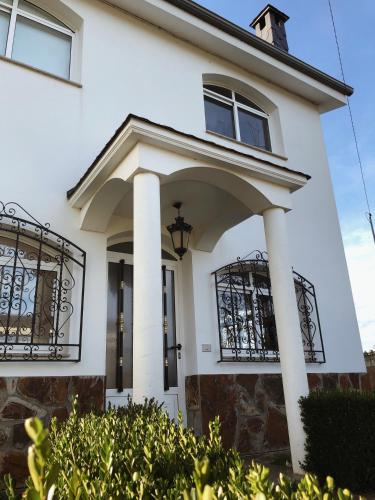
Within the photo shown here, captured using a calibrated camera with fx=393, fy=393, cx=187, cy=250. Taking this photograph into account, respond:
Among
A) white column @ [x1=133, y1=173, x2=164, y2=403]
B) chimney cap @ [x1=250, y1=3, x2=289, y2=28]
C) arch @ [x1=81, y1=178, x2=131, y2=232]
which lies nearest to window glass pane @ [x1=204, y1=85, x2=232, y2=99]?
chimney cap @ [x1=250, y1=3, x2=289, y2=28]

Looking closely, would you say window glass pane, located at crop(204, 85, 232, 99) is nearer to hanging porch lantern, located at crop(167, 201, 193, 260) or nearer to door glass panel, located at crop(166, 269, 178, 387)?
hanging porch lantern, located at crop(167, 201, 193, 260)

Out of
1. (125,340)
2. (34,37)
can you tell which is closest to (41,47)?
(34,37)

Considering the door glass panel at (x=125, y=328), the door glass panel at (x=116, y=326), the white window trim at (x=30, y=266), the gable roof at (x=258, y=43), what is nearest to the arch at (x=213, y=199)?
the door glass panel at (x=125, y=328)

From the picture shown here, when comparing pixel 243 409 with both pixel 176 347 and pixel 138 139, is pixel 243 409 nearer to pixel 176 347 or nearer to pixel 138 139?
pixel 176 347

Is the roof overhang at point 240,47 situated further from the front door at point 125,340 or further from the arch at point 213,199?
the front door at point 125,340

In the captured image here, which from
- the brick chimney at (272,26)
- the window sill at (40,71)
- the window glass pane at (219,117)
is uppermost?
the brick chimney at (272,26)

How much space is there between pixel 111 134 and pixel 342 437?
15.3 feet

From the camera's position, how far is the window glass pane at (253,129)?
7672 mm

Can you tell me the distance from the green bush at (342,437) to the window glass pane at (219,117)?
506 cm

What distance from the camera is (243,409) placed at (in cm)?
540

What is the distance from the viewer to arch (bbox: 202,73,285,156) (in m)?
7.57

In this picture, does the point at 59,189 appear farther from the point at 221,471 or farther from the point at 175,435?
the point at 221,471

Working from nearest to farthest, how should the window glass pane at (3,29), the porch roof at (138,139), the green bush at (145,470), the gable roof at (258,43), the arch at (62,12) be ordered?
the green bush at (145,470), the porch roof at (138,139), the window glass pane at (3,29), the arch at (62,12), the gable roof at (258,43)

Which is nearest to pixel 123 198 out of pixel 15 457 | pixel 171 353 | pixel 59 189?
pixel 59 189
